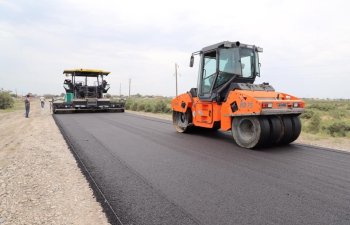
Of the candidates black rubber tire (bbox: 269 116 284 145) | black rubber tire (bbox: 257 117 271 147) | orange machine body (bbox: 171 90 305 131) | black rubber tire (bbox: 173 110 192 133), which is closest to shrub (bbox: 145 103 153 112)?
black rubber tire (bbox: 173 110 192 133)

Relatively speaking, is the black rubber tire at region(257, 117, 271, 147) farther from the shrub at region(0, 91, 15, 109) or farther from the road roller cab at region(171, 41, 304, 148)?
the shrub at region(0, 91, 15, 109)

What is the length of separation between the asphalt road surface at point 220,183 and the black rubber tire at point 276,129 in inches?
9.8

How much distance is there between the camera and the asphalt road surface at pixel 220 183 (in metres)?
3.31

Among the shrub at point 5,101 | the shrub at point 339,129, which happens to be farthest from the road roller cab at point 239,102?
the shrub at point 5,101

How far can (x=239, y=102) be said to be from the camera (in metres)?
7.45

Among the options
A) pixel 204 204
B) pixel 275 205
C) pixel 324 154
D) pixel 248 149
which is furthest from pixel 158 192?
pixel 324 154

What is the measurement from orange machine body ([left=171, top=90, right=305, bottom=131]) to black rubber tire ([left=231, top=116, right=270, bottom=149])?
0.24 meters

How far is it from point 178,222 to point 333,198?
2.17 metres

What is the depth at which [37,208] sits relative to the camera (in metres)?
3.62

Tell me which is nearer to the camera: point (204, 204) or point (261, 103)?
point (204, 204)

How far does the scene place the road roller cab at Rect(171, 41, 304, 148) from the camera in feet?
23.5

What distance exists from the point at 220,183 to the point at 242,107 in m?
3.32

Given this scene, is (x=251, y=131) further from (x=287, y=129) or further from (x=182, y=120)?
(x=182, y=120)

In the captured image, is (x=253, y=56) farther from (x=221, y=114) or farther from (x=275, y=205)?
(x=275, y=205)
